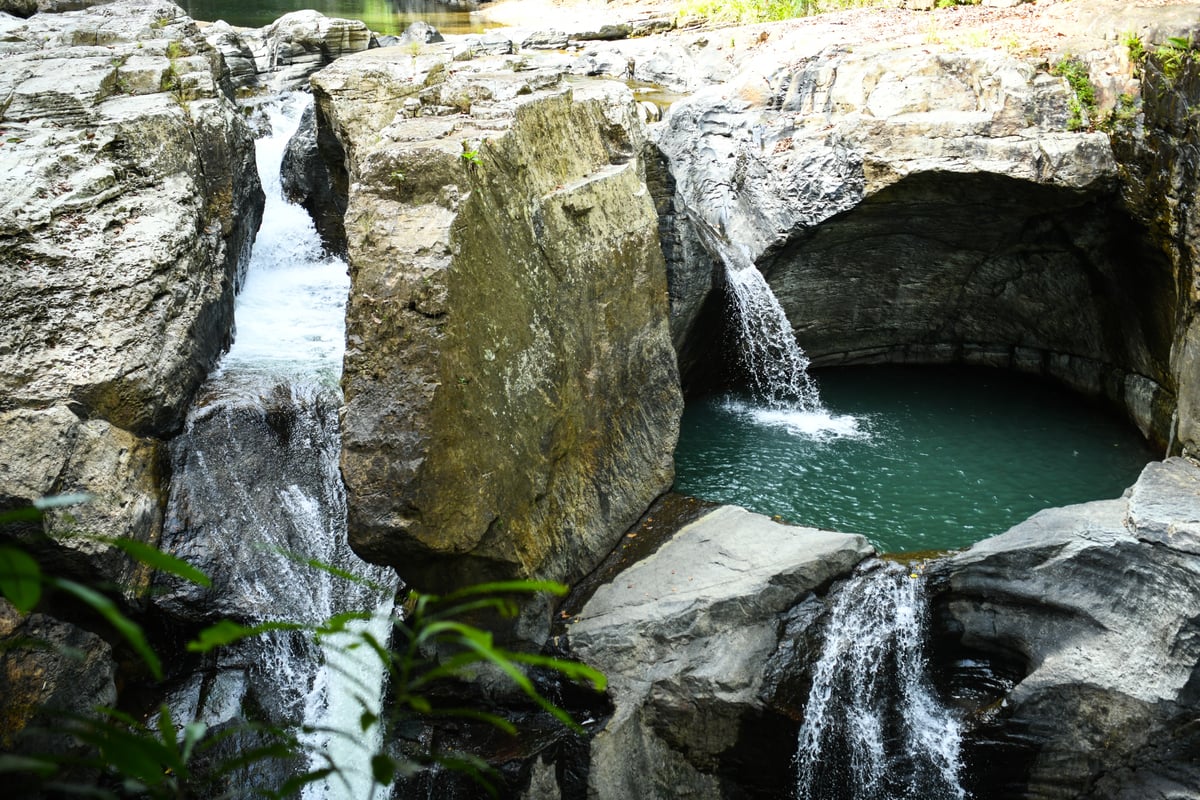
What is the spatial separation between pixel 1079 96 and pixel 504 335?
22.4 ft

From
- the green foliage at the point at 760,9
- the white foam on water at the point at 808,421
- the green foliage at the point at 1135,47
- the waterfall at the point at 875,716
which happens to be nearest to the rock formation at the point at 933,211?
the green foliage at the point at 1135,47

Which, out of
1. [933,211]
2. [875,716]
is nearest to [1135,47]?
[933,211]

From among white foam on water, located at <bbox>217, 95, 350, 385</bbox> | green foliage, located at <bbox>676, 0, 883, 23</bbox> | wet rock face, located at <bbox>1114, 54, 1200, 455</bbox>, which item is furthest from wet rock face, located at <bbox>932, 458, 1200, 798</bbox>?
green foliage, located at <bbox>676, 0, 883, 23</bbox>

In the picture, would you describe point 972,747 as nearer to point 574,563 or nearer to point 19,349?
point 574,563

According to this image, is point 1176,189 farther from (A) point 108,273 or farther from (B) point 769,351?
(A) point 108,273

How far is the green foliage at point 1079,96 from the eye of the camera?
30.7ft

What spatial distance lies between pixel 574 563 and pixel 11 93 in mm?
6880

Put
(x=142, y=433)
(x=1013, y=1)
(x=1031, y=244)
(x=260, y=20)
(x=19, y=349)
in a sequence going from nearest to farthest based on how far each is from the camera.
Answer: (x=19, y=349)
(x=142, y=433)
(x=1031, y=244)
(x=1013, y=1)
(x=260, y=20)

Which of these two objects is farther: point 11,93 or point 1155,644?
point 11,93

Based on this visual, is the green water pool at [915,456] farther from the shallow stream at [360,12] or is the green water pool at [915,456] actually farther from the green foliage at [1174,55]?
the shallow stream at [360,12]

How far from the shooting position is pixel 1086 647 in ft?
19.7

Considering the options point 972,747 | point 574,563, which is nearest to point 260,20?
point 574,563

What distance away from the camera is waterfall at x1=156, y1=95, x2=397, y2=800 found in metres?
6.23

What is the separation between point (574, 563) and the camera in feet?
22.4
